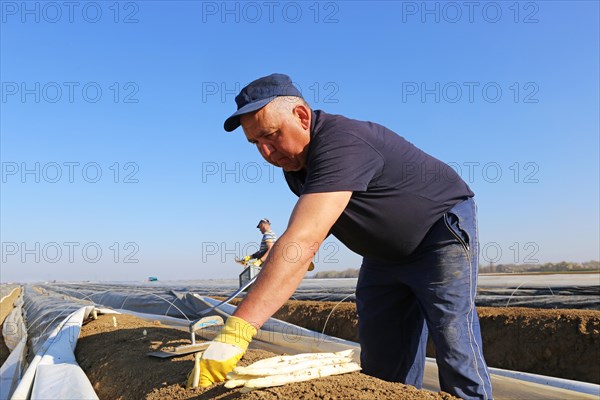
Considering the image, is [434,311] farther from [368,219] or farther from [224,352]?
[224,352]

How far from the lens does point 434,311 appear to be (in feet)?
6.10

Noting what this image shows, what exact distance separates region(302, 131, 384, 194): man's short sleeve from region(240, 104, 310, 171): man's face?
0.11 metres

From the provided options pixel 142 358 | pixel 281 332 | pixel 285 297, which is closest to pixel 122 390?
pixel 142 358

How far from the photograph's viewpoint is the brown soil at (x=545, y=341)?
459 cm

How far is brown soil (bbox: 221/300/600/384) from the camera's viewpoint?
4.59 m

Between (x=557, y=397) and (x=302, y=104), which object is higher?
(x=302, y=104)

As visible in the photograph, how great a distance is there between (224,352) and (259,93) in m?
0.91

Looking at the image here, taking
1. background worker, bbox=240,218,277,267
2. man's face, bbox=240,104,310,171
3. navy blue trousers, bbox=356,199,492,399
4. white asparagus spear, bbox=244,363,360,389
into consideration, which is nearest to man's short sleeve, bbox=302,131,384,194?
man's face, bbox=240,104,310,171

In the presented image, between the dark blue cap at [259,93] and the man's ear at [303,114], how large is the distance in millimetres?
59

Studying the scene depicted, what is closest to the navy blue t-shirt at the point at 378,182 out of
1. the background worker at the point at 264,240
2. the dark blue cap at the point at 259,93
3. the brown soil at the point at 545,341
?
the dark blue cap at the point at 259,93

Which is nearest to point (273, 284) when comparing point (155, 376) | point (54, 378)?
point (155, 376)

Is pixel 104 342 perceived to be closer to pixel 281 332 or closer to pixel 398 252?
pixel 281 332

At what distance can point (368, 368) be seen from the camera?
2.22m

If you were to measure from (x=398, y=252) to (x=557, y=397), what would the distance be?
66.5 inches
